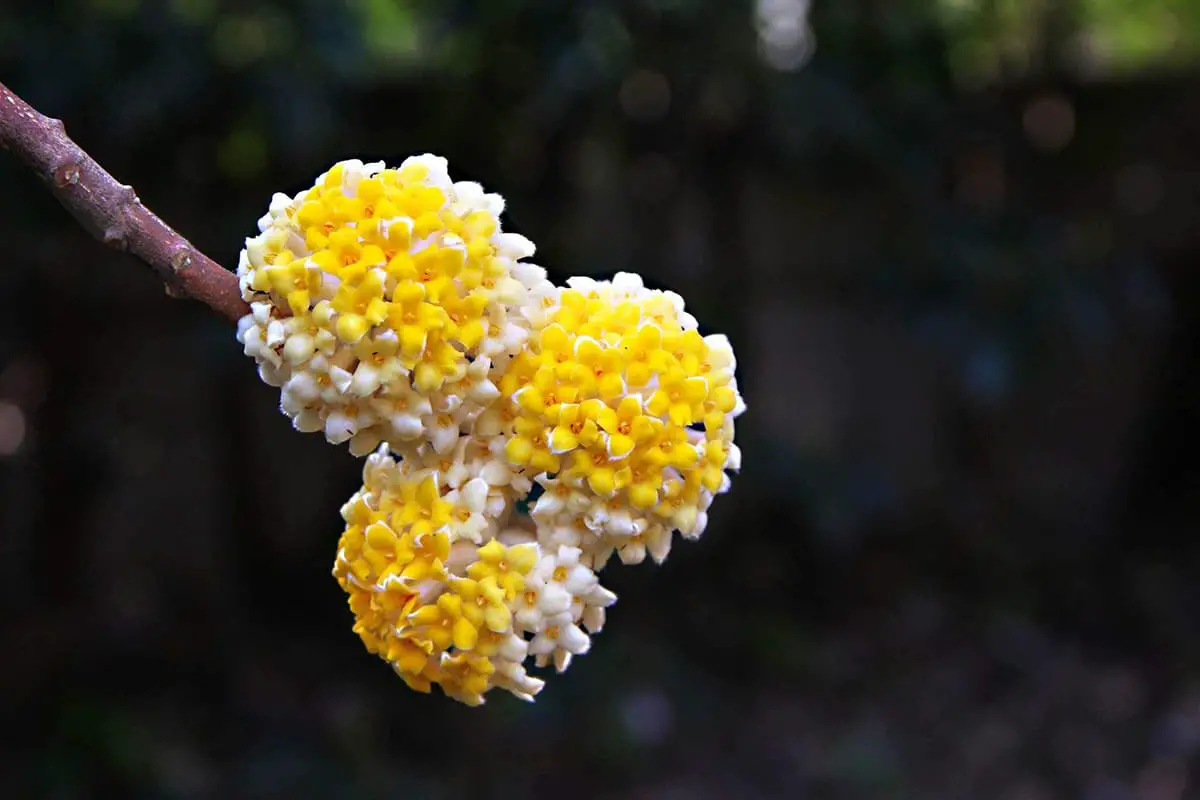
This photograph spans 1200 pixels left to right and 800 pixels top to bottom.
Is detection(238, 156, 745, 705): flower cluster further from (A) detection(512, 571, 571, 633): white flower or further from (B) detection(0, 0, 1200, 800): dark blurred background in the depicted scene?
(B) detection(0, 0, 1200, 800): dark blurred background

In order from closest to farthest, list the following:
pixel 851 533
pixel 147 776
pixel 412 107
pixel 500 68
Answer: pixel 147 776, pixel 500 68, pixel 412 107, pixel 851 533

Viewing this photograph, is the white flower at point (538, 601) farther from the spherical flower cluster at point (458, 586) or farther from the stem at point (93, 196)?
the stem at point (93, 196)

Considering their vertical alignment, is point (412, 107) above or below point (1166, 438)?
below

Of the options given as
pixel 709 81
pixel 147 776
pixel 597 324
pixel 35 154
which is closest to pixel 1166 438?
pixel 709 81

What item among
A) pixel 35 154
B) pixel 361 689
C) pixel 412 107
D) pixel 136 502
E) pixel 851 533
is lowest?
pixel 35 154

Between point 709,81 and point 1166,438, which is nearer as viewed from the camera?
point 709,81

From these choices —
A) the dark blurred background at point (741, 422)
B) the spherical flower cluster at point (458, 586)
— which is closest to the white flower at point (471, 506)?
the spherical flower cluster at point (458, 586)

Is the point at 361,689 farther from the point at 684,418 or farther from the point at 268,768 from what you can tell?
the point at 684,418

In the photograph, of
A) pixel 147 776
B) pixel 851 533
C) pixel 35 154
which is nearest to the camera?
pixel 35 154
